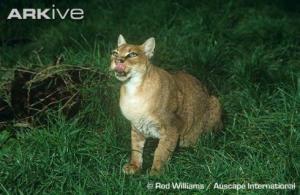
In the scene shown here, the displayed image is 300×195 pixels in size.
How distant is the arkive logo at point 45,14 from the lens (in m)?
9.29

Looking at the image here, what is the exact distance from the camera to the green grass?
18.9 feet

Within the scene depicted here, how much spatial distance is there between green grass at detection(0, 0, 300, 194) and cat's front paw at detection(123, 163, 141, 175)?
6 centimetres

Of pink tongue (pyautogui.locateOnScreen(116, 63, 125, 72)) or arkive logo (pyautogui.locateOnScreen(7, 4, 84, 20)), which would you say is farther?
arkive logo (pyautogui.locateOnScreen(7, 4, 84, 20))

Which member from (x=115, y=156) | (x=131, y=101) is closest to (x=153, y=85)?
(x=131, y=101)

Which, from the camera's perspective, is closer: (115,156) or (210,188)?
(210,188)

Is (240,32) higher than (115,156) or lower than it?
higher

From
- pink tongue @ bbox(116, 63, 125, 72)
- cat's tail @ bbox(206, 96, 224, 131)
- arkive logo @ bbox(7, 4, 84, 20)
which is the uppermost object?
arkive logo @ bbox(7, 4, 84, 20)

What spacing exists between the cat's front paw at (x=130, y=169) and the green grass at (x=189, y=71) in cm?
6

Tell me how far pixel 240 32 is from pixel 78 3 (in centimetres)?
270

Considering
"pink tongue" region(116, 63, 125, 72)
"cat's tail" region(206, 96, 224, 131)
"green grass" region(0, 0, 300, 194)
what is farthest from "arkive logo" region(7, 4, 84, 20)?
"pink tongue" region(116, 63, 125, 72)

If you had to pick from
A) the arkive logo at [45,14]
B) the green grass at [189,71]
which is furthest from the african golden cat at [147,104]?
the arkive logo at [45,14]

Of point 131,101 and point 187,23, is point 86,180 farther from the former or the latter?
point 187,23

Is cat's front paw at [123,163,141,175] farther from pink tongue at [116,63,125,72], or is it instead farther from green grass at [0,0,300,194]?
pink tongue at [116,63,125,72]

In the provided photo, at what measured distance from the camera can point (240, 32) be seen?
9.07m
